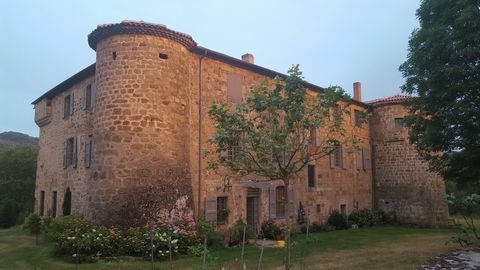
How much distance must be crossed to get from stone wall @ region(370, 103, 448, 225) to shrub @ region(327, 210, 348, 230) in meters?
5.35

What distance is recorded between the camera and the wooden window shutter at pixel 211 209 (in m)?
14.7

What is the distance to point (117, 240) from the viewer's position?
11.6 meters

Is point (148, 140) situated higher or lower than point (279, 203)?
higher

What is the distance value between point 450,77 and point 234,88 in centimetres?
841

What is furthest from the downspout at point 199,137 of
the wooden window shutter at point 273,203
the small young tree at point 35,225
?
the small young tree at point 35,225

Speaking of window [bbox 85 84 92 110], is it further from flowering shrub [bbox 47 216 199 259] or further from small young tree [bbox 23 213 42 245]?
flowering shrub [bbox 47 216 199 259]

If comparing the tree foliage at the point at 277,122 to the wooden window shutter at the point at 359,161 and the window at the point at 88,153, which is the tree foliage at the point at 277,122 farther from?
the wooden window shutter at the point at 359,161

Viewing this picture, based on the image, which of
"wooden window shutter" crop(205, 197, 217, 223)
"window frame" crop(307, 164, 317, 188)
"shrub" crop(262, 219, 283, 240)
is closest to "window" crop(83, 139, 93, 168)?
"wooden window shutter" crop(205, 197, 217, 223)

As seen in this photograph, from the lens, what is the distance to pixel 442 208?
2314 cm

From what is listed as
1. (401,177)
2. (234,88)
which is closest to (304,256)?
(234,88)

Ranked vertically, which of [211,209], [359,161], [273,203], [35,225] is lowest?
[35,225]

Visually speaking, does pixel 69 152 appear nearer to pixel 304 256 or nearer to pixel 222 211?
pixel 222 211

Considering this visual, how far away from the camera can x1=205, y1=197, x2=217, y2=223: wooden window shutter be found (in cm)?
1474

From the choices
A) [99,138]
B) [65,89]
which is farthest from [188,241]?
[65,89]
